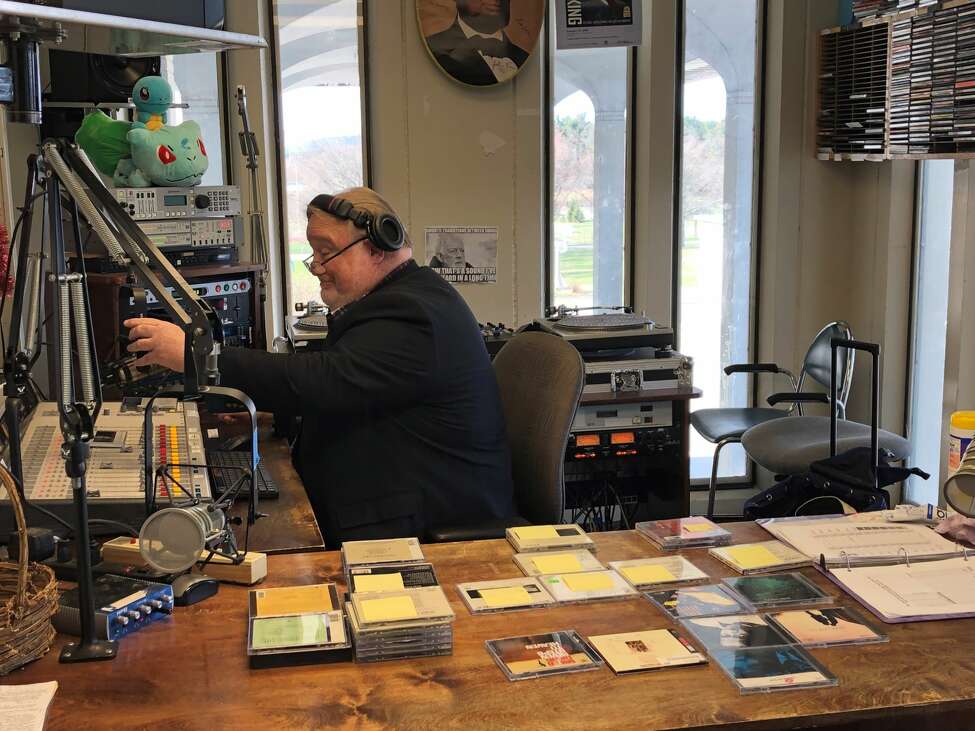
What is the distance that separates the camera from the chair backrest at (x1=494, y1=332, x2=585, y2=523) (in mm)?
2633

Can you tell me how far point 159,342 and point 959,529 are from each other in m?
1.57

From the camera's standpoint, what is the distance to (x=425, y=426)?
2.59 meters

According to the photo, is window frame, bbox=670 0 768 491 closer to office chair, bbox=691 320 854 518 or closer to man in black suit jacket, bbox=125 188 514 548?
office chair, bbox=691 320 854 518

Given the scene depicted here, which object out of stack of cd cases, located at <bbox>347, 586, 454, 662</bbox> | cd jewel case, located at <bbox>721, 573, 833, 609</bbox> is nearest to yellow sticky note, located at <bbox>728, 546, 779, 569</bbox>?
cd jewel case, located at <bbox>721, 573, 833, 609</bbox>

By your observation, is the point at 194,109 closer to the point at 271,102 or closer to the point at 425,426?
the point at 271,102

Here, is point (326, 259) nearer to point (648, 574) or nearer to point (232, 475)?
point (232, 475)

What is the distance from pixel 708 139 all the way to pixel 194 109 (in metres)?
2.16

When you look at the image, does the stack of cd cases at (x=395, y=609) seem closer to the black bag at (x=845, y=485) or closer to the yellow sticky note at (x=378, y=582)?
the yellow sticky note at (x=378, y=582)

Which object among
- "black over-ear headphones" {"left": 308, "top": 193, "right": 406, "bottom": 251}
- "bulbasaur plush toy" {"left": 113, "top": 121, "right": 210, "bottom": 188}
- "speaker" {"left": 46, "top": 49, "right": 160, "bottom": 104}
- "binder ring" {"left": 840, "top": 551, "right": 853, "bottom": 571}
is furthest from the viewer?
"speaker" {"left": 46, "top": 49, "right": 160, "bottom": 104}

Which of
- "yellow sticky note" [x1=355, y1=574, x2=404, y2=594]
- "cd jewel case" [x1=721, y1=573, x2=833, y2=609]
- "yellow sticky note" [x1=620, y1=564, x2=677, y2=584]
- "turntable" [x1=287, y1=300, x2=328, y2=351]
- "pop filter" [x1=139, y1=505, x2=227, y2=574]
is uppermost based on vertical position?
"turntable" [x1=287, y1=300, x2=328, y2=351]

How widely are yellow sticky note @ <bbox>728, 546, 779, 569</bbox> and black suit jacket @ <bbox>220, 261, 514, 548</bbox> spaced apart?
0.75 m

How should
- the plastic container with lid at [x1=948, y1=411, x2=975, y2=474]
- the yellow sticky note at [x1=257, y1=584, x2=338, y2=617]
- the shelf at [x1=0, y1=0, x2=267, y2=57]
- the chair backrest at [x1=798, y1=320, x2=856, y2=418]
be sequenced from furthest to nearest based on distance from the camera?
the chair backrest at [x1=798, y1=320, x2=856, y2=418] → the plastic container with lid at [x1=948, y1=411, x2=975, y2=474] → the yellow sticky note at [x1=257, y1=584, x2=338, y2=617] → the shelf at [x1=0, y1=0, x2=267, y2=57]

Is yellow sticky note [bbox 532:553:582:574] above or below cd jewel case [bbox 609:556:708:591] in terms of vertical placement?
above

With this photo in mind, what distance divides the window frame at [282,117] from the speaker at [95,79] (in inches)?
38.3
